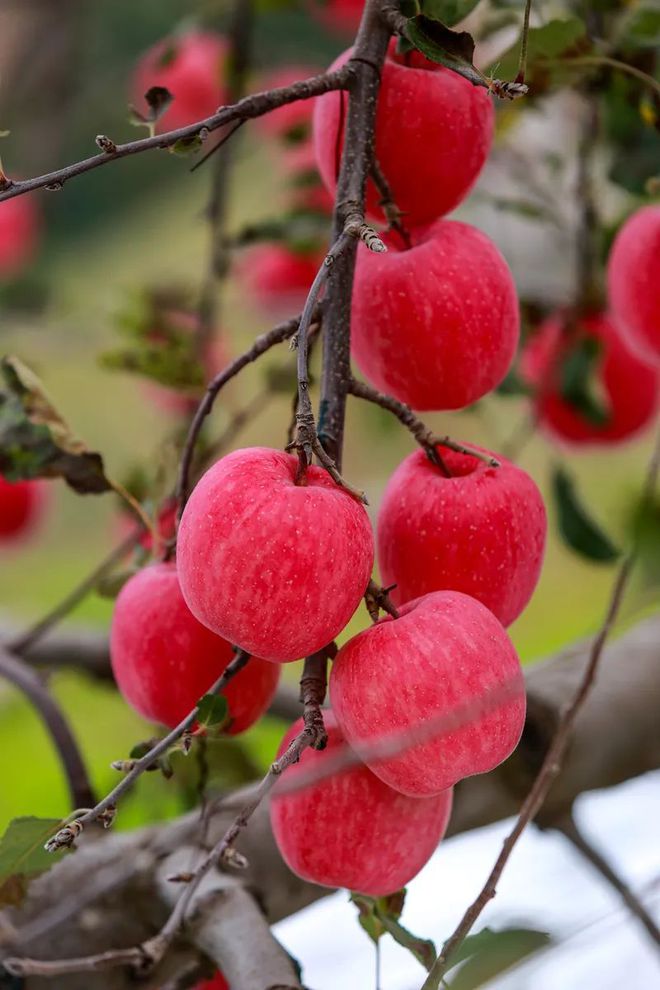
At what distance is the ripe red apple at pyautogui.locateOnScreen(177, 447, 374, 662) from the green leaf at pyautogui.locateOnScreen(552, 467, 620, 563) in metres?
A: 0.25

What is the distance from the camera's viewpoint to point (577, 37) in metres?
0.48

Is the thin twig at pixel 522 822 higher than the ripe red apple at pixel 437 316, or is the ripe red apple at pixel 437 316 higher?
the ripe red apple at pixel 437 316

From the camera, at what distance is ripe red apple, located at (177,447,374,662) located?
0.33m

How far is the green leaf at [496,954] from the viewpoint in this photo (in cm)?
27

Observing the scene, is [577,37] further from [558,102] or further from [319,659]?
[558,102]

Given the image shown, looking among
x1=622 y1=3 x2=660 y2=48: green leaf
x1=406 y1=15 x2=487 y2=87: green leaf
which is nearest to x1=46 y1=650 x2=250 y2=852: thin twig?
x1=406 y1=15 x2=487 y2=87: green leaf

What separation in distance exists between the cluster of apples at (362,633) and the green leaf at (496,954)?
0.06 metres

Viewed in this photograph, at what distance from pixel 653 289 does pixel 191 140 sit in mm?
265

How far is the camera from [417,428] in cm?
38

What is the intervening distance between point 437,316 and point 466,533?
0.25 feet

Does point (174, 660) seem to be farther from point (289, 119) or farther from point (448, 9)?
point (289, 119)

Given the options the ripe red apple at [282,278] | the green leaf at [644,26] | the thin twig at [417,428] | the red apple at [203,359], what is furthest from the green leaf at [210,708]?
the ripe red apple at [282,278]

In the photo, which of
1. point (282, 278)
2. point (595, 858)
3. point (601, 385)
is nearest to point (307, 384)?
point (595, 858)

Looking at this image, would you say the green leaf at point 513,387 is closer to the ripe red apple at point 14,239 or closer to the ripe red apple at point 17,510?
the ripe red apple at point 17,510
